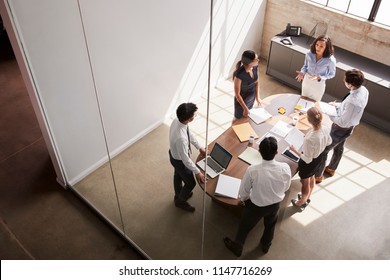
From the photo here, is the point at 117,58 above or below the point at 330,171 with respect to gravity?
above

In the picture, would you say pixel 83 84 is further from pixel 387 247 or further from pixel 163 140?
pixel 387 247

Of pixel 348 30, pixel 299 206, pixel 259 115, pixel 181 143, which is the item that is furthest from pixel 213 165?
pixel 348 30

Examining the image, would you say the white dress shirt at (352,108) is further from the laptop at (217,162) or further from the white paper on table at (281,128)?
the laptop at (217,162)

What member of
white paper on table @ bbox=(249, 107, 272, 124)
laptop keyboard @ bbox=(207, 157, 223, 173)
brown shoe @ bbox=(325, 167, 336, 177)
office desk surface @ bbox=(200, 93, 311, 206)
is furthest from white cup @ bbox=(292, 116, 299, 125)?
laptop keyboard @ bbox=(207, 157, 223, 173)

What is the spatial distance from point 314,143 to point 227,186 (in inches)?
36.9

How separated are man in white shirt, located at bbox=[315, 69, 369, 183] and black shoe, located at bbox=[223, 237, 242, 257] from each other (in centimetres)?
139

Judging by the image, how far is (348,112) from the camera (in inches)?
162

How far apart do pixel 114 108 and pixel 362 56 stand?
329 centimetres

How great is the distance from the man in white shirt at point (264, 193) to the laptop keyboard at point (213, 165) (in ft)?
0.98

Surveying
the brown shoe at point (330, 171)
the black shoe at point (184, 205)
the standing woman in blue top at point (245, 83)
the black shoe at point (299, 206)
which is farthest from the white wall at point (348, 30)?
the black shoe at point (184, 205)

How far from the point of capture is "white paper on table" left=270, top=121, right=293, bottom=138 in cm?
427

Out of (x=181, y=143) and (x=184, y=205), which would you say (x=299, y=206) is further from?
(x=181, y=143)

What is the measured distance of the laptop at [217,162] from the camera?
11.8ft
